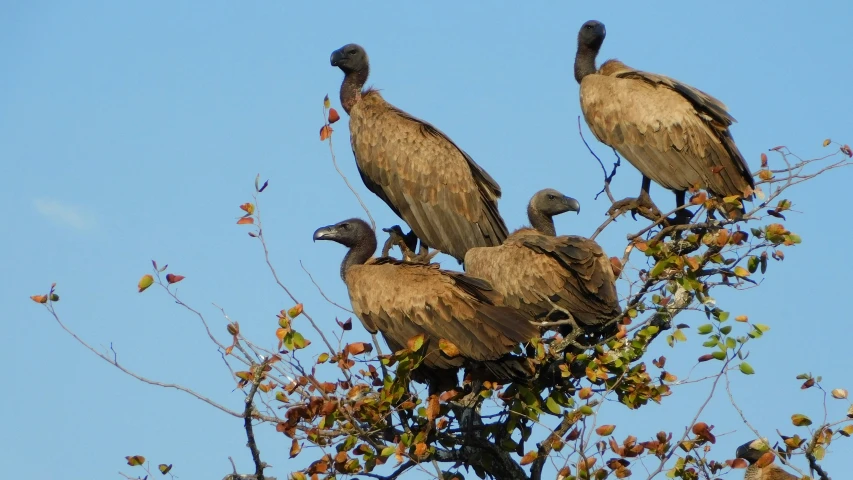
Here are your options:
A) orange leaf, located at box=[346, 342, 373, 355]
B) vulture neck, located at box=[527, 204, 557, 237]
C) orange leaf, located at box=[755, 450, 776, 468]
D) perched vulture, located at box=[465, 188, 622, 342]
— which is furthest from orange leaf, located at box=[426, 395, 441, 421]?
vulture neck, located at box=[527, 204, 557, 237]

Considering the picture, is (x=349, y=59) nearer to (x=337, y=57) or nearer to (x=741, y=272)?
(x=337, y=57)

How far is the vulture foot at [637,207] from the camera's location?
9438mm

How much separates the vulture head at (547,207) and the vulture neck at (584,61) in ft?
5.96

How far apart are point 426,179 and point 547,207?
1135 millimetres

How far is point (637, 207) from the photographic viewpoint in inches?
373

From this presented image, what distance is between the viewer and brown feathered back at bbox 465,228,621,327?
7.72 m

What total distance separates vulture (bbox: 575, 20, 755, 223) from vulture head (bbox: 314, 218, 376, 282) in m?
2.22

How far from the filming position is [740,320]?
20.6 ft

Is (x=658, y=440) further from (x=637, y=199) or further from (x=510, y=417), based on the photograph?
(x=637, y=199)

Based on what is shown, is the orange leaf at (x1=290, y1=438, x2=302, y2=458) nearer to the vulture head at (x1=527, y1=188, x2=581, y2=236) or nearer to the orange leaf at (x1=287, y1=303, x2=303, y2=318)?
the orange leaf at (x1=287, y1=303, x2=303, y2=318)

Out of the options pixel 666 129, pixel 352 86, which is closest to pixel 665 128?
pixel 666 129

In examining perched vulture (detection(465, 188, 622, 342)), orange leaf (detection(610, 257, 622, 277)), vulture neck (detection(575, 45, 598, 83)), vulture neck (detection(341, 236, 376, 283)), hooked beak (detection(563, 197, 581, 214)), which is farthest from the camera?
vulture neck (detection(575, 45, 598, 83))

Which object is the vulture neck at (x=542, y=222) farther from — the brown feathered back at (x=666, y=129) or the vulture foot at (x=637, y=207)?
the brown feathered back at (x=666, y=129)

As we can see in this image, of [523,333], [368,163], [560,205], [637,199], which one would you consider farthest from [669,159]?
[523,333]
